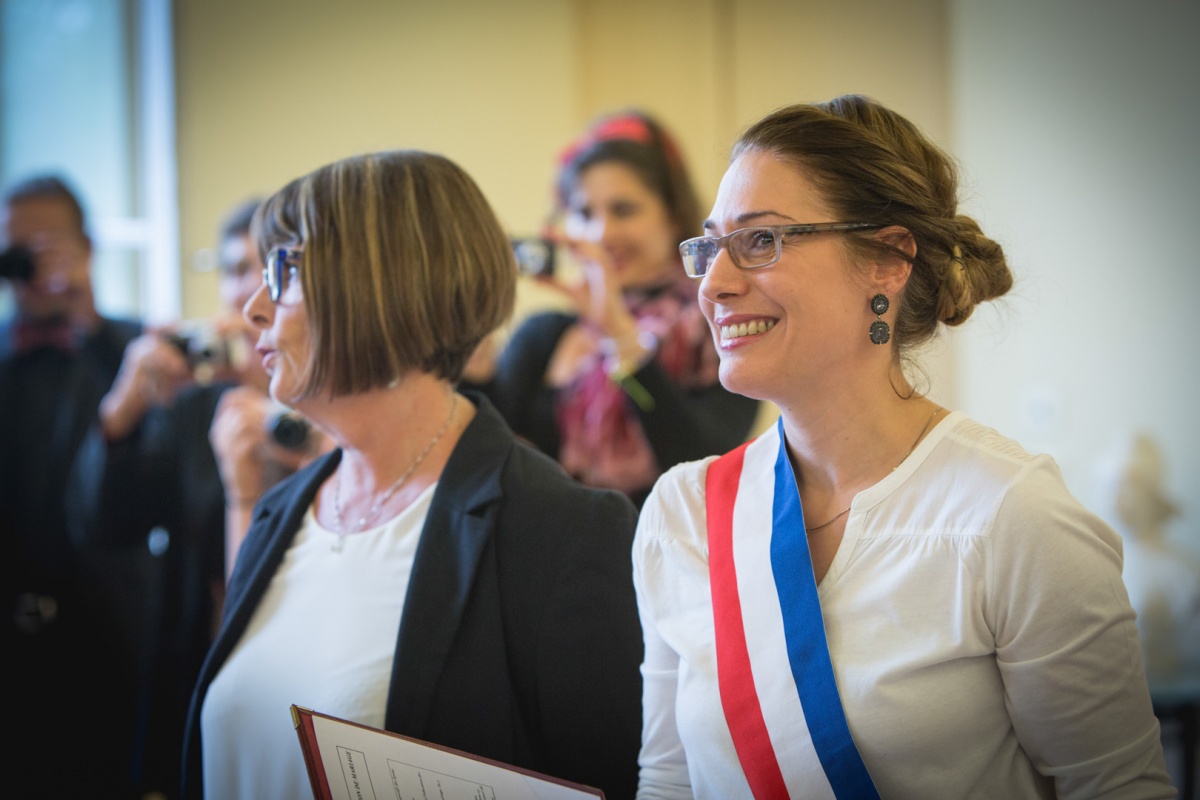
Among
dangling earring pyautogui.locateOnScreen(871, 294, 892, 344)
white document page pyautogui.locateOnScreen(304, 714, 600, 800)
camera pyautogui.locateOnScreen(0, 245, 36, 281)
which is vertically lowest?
white document page pyautogui.locateOnScreen(304, 714, 600, 800)

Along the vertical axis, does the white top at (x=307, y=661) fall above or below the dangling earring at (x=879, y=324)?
below

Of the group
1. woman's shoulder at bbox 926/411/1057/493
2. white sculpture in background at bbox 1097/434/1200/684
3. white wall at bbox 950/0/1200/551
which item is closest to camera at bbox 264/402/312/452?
woman's shoulder at bbox 926/411/1057/493

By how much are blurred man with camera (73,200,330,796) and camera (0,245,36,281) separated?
566 millimetres

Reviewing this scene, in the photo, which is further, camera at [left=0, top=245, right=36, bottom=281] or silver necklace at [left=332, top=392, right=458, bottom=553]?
camera at [left=0, top=245, right=36, bottom=281]

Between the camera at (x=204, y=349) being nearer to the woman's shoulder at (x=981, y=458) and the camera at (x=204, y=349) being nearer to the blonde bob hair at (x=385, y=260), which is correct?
the blonde bob hair at (x=385, y=260)

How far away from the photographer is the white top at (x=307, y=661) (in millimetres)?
1246

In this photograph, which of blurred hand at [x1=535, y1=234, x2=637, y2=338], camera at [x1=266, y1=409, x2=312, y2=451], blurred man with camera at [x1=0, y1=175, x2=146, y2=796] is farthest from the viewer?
blurred man with camera at [x1=0, y1=175, x2=146, y2=796]

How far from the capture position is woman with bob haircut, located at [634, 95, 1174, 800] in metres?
0.92

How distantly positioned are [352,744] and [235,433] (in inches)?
40.9

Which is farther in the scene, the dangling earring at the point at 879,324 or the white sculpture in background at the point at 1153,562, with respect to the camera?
the white sculpture in background at the point at 1153,562

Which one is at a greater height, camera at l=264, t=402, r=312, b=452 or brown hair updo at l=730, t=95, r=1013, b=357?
brown hair updo at l=730, t=95, r=1013, b=357

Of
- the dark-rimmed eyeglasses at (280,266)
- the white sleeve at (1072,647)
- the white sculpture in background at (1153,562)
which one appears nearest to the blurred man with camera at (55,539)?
the dark-rimmed eyeglasses at (280,266)

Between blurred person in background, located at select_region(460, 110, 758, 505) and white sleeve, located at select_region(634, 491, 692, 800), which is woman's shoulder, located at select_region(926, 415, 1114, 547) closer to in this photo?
white sleeve, located at select_region(634, 491, 692, 800)

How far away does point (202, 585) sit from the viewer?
7.06 ft
